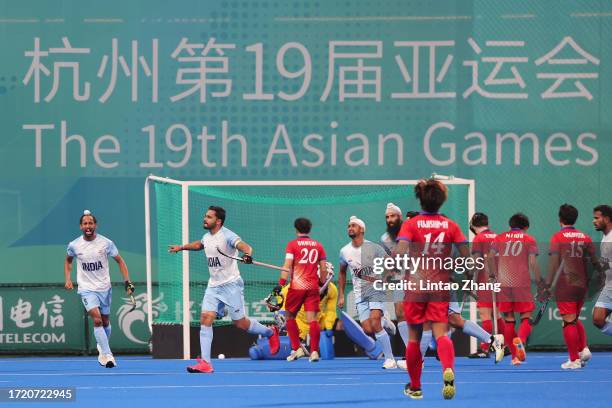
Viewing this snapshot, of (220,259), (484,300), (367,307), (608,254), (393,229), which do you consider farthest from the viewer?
(484,300)

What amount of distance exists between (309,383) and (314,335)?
4.04m

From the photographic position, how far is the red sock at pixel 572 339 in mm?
16688

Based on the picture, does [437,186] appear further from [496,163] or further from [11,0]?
[11,0]

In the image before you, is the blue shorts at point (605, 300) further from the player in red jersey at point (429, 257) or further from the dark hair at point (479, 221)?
the player in red jersey at point (429, 257)

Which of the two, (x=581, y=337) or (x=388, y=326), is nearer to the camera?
(x=581, y=337)

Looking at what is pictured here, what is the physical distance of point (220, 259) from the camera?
58.5 ft

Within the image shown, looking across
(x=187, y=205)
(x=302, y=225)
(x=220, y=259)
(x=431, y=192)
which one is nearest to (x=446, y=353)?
(x=431, y=192)

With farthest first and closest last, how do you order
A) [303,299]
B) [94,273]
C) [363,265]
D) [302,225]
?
[303,299] < [302,225] < [363,265] < [94,273]

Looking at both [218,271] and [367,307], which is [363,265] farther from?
[218,271]

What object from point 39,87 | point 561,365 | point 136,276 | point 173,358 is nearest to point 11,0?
point 39,87

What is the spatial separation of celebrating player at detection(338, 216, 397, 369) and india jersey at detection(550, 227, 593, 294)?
Answer: 7.99ft

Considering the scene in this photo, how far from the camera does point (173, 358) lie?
68.0 feet

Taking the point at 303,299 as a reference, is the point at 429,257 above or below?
above

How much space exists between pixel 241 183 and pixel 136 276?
8.60 feet
